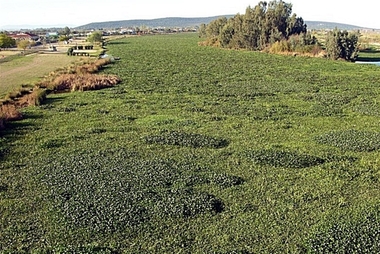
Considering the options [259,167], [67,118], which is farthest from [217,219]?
[67,118]

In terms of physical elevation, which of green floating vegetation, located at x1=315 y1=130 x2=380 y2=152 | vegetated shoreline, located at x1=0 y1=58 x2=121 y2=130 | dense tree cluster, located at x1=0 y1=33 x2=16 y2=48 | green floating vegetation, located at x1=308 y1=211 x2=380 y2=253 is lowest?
green floating vegetation, located at x1=308 y1=211 x2=380 y2=253

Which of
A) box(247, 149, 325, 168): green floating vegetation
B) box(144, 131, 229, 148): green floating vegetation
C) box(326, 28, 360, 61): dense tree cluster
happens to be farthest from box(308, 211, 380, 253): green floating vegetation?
box(326, 28, 360, 61): dense tree cluster

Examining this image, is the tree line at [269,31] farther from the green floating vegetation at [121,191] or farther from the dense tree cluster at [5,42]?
the green floating vegetation at [121,191]

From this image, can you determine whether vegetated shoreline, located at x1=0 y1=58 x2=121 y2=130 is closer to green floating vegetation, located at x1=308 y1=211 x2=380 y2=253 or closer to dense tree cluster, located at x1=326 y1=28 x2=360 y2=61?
green floating vegetation, located at x1=308 y1=211 x2=380 y2=253

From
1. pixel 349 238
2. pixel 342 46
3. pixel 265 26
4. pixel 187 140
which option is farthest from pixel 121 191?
pixel 265 26

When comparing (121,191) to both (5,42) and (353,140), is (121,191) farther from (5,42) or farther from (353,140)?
(5,42)

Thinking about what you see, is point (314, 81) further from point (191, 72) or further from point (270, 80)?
point (191, 72)
